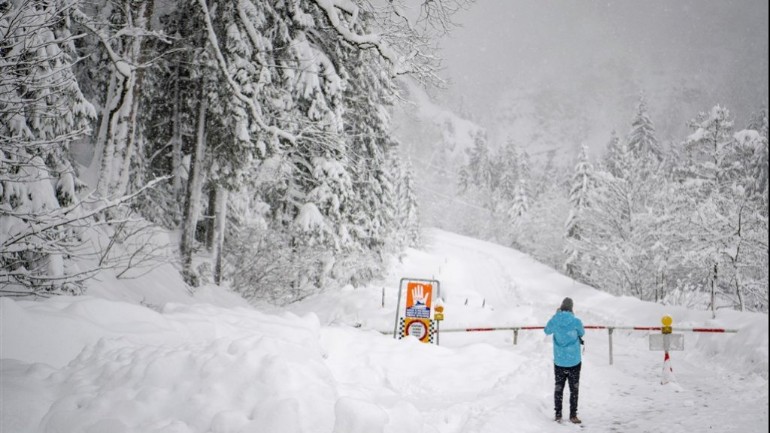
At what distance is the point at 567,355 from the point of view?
251 inches

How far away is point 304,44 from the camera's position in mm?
12484

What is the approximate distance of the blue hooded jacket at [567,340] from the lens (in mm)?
6352

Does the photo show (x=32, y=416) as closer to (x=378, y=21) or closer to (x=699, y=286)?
(x=378, y=21)

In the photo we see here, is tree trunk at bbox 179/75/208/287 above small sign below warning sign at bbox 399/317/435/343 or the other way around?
the other way around

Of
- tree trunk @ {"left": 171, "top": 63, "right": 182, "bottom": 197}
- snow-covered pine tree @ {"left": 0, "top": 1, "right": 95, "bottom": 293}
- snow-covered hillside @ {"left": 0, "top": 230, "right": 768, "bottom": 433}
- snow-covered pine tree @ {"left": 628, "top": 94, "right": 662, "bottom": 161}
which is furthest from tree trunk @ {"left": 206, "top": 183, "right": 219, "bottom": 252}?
snow-covered pine tree @ {"left": 628, "top": 94, "right": 662, "bottom": 161}

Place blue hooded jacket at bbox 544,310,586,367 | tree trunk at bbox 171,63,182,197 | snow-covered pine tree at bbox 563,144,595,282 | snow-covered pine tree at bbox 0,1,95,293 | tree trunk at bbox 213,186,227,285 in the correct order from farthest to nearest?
snow-covered pine tree at bbox 563,144,595,282 → tree trunk at bbox 171,63,182,197 → tree trunk at bbox 213,186,227,285 → blue hooded jacket at bbox 544,310,586,367 → snow-covered pine tree at bbox 0,1,95,293

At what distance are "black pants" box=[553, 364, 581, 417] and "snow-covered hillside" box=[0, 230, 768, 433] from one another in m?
0.29

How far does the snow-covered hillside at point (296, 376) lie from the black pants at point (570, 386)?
294 millimetres

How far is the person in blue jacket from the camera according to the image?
622 centimetres

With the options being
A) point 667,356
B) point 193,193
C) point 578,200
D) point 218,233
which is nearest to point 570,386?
point 667,356

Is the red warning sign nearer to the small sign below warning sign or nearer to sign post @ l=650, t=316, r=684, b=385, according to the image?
the small sign below warning sign

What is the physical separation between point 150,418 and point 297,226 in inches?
456

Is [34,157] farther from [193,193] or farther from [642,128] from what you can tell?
[642,128]

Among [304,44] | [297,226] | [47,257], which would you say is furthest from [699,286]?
[47,257]
